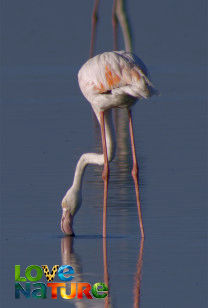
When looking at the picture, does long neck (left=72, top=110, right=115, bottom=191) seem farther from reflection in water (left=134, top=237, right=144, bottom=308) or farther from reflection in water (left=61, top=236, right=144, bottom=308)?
reflection in water (left=134, top=237, right=144, bottom=308)

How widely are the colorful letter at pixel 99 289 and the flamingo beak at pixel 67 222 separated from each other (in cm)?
172

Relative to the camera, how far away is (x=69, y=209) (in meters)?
10.0

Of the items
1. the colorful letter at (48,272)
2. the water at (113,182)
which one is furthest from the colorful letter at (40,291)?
the colorful letter at (48,272)

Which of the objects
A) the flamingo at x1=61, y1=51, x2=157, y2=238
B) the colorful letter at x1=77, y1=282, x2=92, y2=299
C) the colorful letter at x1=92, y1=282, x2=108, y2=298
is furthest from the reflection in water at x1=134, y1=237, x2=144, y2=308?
the flamingo at x1=61, y1=51, x2=157, y2=238

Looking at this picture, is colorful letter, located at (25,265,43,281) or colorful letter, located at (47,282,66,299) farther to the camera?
colorful letter, located at (25,265,43,281)

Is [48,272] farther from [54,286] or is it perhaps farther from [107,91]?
[107,91]

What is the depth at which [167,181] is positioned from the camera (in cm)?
1164

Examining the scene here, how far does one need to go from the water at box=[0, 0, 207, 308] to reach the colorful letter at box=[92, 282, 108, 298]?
0.06m

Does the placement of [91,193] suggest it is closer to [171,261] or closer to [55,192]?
[55,192]

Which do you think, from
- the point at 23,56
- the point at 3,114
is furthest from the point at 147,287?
the point at 23,56

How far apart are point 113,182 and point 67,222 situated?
1.84 metres

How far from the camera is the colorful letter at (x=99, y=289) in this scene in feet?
26.0

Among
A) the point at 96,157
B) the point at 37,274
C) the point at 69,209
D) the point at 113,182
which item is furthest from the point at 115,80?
the point at 37,274

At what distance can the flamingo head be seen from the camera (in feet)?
32.2
